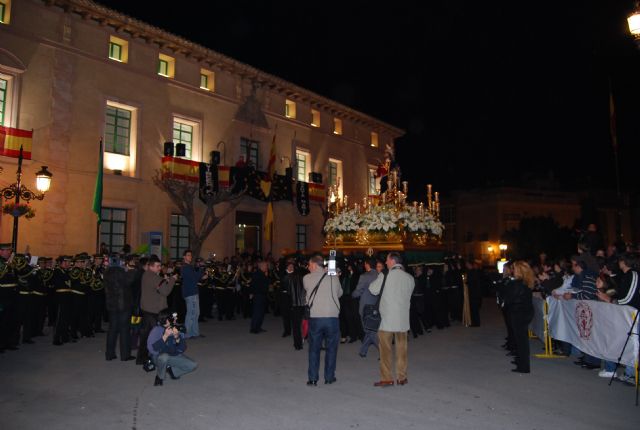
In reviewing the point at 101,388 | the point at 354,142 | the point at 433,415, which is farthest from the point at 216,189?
the point at 433,415

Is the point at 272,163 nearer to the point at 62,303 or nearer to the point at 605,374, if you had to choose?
the point at 62,303

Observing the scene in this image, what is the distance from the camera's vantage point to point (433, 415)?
19.2 ft

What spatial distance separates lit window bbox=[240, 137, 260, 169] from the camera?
83.2 feet

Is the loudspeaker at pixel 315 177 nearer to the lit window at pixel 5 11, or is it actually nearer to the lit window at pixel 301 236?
the lit window at pixel 301 236

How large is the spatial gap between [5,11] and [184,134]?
840 cm

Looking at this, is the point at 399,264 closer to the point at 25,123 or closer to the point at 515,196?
the point at 25,123

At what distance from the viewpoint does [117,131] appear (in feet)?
67.4

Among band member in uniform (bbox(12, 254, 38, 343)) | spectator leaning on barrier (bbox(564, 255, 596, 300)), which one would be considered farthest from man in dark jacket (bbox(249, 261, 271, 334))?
spectator leaning on barrier (bbox(564, 255, 596, 300))

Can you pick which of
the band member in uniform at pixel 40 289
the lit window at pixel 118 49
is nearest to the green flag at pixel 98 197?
the lit window at pixel 118 49

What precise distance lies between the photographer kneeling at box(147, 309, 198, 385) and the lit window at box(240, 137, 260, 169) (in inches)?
698

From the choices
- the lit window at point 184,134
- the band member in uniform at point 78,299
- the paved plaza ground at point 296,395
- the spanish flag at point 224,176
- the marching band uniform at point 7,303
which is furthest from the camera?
the spanish flag at point 224,176

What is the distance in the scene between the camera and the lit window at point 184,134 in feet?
74.7

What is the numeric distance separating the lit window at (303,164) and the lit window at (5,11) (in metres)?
15.8

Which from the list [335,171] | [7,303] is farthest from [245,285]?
[335,171]
